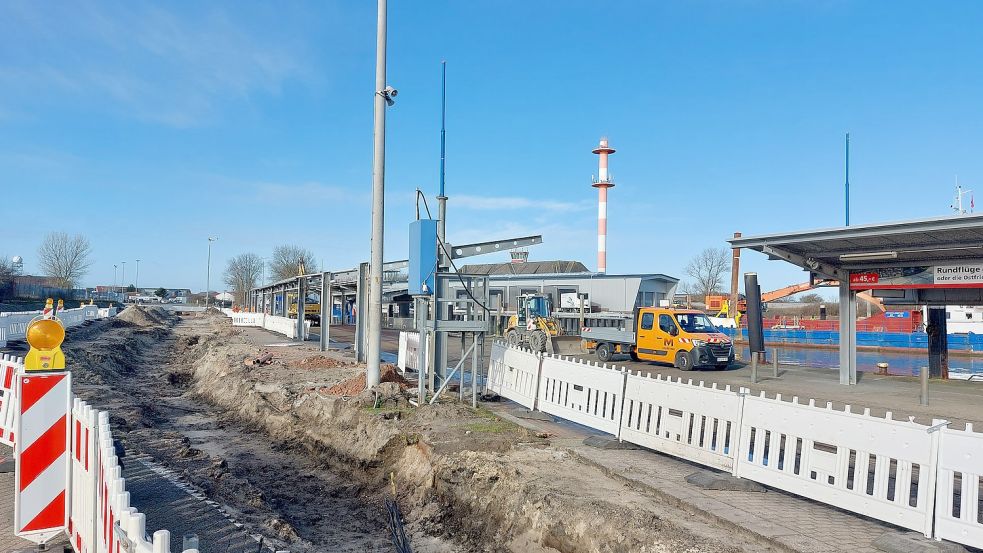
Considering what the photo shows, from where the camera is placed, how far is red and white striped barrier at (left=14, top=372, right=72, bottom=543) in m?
5.38

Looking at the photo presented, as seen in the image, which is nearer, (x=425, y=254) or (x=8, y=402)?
(x=8, y=402)

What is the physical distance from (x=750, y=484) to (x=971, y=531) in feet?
7.17

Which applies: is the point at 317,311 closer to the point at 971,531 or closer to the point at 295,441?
the point at 295,441

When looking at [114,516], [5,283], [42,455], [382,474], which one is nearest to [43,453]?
[42,455]

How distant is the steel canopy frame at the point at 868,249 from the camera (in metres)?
14.2

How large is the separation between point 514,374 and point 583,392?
2.78 metres

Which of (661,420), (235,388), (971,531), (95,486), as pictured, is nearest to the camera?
(95,486)

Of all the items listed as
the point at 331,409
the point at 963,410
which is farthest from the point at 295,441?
the point at 963,410

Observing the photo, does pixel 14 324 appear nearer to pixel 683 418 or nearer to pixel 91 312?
pixel 91 312

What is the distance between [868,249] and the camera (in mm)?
16875

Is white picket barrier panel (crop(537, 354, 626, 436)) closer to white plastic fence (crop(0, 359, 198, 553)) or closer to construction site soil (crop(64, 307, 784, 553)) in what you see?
construction site soil (crop(64, 307, 784, 553))

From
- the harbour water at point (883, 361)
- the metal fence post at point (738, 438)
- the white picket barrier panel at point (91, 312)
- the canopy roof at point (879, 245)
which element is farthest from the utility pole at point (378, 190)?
the white picket barrier panel at point (91, 312)

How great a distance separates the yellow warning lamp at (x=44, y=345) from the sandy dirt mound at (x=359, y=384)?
777 cm

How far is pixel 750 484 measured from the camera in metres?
7.33
